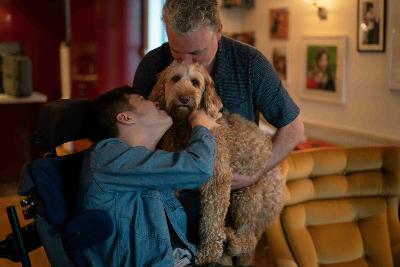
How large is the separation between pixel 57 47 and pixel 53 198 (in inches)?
243

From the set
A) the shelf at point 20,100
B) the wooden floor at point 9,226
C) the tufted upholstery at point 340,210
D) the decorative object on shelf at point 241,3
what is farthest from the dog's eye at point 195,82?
the shelf at point 20,100

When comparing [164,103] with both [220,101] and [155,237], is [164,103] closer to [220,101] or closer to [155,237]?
[220,101]

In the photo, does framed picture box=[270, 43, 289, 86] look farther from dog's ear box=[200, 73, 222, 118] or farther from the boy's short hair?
the boy's short hair

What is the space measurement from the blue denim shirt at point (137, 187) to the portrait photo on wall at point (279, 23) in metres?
3.44

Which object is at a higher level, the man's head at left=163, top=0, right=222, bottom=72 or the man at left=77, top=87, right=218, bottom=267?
the man's head at left=163, top=0, right=222, bottom=72

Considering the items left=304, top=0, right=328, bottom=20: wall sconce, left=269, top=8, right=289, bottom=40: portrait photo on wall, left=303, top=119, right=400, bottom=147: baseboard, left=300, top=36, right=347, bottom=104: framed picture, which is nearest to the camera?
left=303, top=119, right=400, bottom=147: baseboard

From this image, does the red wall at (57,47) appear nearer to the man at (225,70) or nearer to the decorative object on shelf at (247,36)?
the decorative object on shelf at (247,36)

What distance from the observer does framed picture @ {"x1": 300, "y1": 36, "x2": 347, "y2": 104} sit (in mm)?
4202

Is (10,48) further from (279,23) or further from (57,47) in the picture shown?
(279,23)

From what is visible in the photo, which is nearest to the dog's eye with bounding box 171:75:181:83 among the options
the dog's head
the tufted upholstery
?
the dog's head

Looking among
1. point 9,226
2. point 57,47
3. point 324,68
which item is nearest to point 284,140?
point 9,226

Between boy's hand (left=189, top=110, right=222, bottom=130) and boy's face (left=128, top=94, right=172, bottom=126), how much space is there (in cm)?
8

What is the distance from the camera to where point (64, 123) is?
1589 mm

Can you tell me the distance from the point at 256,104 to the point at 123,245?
0.72m
